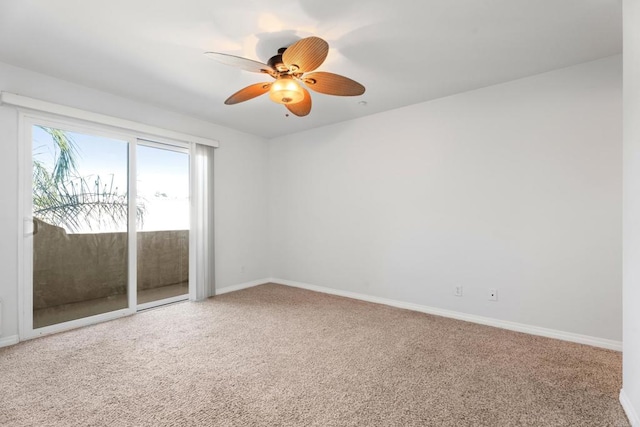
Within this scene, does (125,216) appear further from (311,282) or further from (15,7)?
(311,282)

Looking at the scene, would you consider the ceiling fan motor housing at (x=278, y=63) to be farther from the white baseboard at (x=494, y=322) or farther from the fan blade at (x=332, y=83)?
the white baseboard at (x=494, y=322)

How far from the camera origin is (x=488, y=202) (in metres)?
3.16

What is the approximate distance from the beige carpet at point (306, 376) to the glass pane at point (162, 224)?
76 cm

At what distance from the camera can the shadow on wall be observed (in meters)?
2.97

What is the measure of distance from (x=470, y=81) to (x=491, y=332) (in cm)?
248

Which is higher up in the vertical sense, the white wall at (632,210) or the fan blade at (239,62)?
the fan blade at (239,62)

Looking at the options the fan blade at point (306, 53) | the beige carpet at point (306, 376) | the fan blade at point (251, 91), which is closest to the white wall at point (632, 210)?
the beige carpet at point (306, 376)

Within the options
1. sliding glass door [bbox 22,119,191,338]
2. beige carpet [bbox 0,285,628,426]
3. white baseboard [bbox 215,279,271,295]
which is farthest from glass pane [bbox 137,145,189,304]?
beige carpet [bbox 0,285,628,426]

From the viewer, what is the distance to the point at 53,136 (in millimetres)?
3025

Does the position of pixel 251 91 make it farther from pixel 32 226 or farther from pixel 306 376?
pixel 32 226

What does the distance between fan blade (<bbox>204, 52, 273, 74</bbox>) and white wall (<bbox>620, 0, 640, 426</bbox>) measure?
7.16 ft

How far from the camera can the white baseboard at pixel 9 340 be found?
265 cm

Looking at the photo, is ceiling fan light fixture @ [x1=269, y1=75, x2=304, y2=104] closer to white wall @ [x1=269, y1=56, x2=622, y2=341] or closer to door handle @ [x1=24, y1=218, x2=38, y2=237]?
white wall @ [x1=269, y1=56, x2=622, y2=341]

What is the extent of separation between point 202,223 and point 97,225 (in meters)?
1.19
